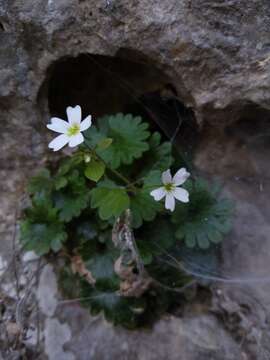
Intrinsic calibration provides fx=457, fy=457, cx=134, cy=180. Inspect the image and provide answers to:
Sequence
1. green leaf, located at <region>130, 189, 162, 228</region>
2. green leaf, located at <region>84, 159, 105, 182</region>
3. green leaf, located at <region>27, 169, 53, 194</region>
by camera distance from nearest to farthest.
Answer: green leaf, located at <region>84, 159, 105, 182</region>
green leaf, located at <region>130, 189, 162, 228</region>
green leaf, located at <region>27, 169, 53, 194</region>

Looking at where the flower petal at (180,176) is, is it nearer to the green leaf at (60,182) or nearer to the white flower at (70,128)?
the white flower at (70,128)

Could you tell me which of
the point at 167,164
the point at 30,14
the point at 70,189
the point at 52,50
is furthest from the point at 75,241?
the point at 30,14

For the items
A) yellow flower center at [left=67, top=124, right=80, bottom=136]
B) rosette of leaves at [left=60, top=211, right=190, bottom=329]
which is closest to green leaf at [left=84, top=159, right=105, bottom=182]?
yellow flower center at [left=67, top=124, right=80, bottom=136]

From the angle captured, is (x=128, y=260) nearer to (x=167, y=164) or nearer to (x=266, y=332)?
(x=167, y=164)

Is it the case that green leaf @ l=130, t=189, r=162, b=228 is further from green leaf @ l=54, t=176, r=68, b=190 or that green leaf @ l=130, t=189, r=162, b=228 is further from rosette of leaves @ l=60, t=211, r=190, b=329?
green leaf @ l=54, t=176, r=68, b=190

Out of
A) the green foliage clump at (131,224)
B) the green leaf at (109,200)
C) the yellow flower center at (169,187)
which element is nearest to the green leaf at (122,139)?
the green foliage clump at (131,224)

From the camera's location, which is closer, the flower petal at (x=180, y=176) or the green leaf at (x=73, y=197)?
the flower petal at (x=180, y=176)

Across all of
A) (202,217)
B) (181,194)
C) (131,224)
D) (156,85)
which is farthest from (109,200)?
(156,85)
